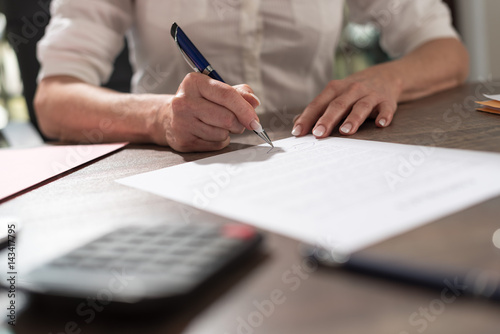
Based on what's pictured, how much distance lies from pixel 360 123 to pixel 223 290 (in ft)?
1.47

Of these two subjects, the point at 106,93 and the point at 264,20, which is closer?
the point at 106,93

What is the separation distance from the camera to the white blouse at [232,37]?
2.96ft

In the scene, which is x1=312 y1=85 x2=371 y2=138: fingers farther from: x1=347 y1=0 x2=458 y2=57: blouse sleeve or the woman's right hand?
x1=347 y1=0 x2=458 y2=57: blouse sleeve

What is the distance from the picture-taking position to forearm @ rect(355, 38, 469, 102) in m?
0.80

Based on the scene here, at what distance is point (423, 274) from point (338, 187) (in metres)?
0.14

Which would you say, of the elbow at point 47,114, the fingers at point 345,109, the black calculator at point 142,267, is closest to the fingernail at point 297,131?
the fingers at point 345,109

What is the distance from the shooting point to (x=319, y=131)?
584 millimetres

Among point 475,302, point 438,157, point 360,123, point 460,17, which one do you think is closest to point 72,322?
point 475,302

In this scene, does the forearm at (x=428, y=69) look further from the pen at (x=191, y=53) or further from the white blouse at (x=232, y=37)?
the pen at (x=191, y=53)

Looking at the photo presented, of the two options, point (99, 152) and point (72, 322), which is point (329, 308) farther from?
point (99, 152)

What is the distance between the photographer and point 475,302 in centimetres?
19

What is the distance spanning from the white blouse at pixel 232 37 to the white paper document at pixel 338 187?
1.57ft

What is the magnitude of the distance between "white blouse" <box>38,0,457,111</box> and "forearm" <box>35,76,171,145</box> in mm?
96

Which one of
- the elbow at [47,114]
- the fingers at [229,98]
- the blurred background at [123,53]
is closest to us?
the fingers at [229,98]
